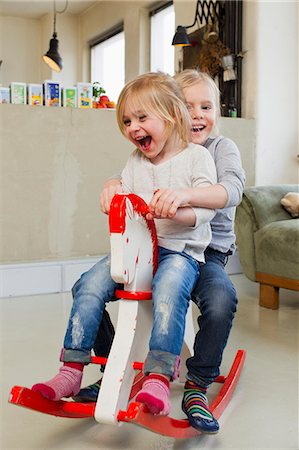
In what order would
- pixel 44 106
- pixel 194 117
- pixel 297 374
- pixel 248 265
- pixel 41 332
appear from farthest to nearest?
pixel 44 106, pixel 248 265, pixel 41 332, pixel 297 374, pixel 194 117

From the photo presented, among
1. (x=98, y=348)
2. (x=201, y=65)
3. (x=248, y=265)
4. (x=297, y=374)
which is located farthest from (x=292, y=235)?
(x=201, y=65)

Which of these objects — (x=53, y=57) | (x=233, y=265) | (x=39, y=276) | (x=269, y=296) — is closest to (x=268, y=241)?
(x=269, y=296)

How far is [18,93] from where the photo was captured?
2.91 m

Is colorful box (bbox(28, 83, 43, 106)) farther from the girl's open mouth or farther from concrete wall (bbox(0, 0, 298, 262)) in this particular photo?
the girl's open mouth

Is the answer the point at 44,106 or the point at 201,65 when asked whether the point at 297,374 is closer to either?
the point at 44,106

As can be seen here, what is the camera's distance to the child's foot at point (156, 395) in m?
1.07

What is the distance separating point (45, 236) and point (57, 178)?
320mm

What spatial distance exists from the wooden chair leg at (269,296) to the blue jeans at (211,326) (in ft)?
4.13

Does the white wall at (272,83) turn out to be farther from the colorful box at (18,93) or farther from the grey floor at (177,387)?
the colorful box at (18,93)

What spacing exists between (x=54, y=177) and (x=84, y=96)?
1.64 feet

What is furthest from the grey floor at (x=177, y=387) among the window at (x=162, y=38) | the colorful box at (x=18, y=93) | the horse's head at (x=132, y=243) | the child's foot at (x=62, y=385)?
the window at (x=162, y=38)

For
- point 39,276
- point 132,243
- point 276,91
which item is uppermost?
point 276,91

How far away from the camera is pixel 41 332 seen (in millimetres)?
2143

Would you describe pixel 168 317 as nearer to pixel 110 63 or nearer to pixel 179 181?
pixel 179 181
